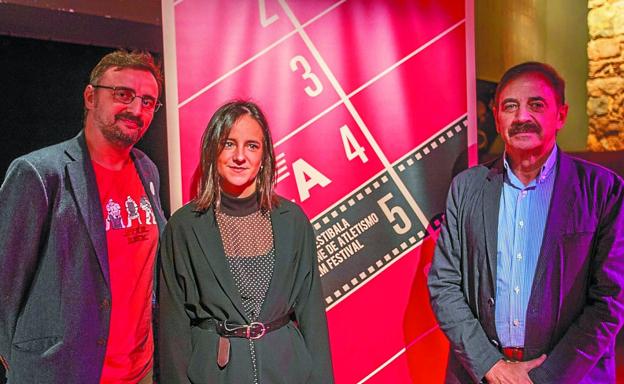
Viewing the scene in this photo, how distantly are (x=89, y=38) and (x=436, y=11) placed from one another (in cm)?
164

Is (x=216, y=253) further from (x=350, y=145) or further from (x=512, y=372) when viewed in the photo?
(x=512, y=372)

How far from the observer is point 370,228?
9.73 feet

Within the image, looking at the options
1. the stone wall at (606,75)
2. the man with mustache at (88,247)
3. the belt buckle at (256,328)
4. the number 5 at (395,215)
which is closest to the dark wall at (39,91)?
the man with mustache at (88,247)

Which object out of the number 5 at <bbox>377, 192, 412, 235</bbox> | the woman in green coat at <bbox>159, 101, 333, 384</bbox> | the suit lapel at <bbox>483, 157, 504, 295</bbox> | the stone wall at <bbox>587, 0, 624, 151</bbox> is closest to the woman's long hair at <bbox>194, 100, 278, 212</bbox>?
the woman in green coat at <bbox>159, 101, 333, 384</bbox>

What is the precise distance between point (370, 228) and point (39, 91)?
1539mm

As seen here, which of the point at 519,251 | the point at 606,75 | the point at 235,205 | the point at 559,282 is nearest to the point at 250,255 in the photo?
the point at 235,205

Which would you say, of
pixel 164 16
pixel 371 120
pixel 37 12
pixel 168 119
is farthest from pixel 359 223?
pixel 37 12

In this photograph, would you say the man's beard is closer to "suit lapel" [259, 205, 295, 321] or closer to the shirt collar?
"suit lapel" [259, 205, 295, 321]

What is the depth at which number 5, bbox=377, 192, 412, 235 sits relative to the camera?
299 cm

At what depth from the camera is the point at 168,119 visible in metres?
A: 2.57

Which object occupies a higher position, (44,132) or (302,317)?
(44,132)

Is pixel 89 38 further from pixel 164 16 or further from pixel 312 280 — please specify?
pixel 312 280

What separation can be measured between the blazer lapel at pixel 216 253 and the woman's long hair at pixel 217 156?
6 centimetres

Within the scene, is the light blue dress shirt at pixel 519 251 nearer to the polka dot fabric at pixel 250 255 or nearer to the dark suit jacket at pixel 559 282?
the dark suit jacket at pixel 559 282
